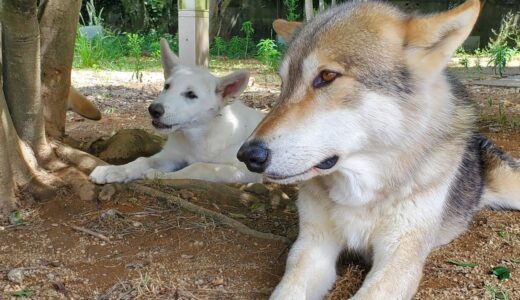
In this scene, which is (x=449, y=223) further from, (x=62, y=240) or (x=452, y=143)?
(x=62, y=240)

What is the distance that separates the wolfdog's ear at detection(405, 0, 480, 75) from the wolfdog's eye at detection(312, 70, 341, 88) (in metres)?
0.39

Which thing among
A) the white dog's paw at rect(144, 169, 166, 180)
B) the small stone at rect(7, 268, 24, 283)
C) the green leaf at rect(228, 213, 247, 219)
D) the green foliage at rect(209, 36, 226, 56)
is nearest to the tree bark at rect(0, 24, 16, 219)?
the small stone at rect(7, 268, 24, 283)

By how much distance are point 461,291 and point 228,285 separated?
1.21m

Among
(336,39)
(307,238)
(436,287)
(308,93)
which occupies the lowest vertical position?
(436,287)

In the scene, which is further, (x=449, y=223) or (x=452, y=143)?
(x=449, y=223)

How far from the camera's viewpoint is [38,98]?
3.81 metres

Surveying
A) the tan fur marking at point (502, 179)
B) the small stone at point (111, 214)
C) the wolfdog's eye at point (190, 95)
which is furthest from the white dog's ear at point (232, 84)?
the tan fur marking at point (502, 179)

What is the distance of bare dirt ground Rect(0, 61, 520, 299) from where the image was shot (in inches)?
111

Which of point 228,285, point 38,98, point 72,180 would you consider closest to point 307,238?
point 228,285

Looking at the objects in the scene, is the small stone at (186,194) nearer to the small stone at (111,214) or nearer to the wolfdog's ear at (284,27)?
the small stone at (111,214)

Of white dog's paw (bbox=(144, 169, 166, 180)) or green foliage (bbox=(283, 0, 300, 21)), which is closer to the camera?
white dog's paw (bbox=(144, 169, 166, 180))

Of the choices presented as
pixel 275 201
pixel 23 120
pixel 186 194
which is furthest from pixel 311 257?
pixel 23 120

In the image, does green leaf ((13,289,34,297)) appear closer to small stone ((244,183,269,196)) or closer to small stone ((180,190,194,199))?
small stone ((180,190,194,199))

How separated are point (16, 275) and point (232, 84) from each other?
96.9 inches
